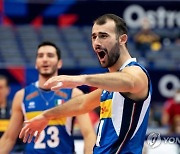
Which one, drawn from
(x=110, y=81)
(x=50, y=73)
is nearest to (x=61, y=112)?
(x=110, y=81)

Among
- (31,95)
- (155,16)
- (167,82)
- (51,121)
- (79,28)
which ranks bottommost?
(167,82)

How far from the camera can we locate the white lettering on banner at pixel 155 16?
2212cm

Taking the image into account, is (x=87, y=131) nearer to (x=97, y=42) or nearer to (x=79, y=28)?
(x=97, y=42)

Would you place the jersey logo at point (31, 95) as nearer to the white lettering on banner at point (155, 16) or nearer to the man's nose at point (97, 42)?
the man's nose at point (97, 42)

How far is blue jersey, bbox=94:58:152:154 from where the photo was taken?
15.6 feet

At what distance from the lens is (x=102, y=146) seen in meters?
4.85

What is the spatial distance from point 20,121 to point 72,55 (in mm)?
12558

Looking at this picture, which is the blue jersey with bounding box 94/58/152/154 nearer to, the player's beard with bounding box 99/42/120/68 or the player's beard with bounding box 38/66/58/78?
the player's beard with bounding box 99/42/120/68

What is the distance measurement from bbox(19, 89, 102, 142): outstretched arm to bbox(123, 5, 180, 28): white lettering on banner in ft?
54.9

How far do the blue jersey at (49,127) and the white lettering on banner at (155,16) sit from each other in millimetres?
14951

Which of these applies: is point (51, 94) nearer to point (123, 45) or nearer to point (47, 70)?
point (47, 70)

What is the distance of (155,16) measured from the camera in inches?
885

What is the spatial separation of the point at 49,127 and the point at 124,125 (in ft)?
8.16

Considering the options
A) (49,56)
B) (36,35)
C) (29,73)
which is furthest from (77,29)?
(49,56)
